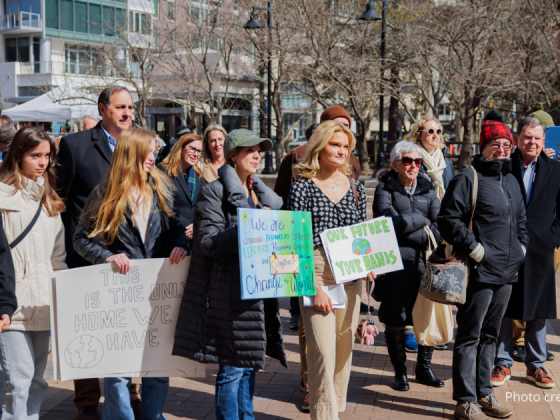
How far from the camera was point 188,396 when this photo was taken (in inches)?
193

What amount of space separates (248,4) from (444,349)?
72.3 feet

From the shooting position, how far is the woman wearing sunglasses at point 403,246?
4.96 meters

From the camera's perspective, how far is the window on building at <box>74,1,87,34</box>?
160ft

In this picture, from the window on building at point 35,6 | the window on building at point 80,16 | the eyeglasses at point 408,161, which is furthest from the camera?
the window on building at point 35,6

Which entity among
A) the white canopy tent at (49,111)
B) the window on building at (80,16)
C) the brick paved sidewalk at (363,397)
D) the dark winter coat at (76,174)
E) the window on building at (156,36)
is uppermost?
the window on building at (80,16)

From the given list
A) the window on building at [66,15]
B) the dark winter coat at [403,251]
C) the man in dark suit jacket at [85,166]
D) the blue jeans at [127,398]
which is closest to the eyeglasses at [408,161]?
the dark winter coat at [403,251]

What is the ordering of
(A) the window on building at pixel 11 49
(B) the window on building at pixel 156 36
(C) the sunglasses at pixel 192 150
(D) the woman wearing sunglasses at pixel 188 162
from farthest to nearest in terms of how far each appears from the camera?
(A) the window on building at pixel 11 49 → (B) the window on building at pixel 156 36 → (C) the sunglasses at pixel 192 150 → (D) the woman wearing sunglasses at pixel 188 162

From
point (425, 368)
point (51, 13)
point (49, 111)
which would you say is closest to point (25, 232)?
point (425, 368)

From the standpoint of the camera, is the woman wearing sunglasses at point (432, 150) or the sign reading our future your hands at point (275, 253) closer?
the sign reading our future your hands at point (275, 253)

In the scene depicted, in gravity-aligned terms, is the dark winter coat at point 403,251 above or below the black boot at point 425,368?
above

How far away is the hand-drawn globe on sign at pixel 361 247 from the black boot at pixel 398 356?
1.25 metres

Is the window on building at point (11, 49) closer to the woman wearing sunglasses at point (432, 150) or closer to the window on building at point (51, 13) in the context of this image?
the window on building at point (51, 13)

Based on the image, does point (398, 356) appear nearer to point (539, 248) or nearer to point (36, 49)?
point (539, 248)

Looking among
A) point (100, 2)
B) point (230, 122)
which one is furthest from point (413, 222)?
point (100, 2)
